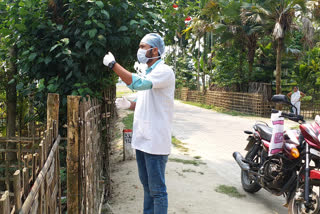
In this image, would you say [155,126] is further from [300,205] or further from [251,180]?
[251,180]

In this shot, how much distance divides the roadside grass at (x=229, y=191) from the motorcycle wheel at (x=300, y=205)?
3.68 ft

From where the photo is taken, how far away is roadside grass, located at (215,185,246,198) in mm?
4570

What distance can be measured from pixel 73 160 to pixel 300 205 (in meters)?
2.51

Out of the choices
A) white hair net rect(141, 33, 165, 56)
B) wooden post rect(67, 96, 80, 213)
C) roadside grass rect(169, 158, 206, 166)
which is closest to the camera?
wooden post rect(67, 96, 80, 213)

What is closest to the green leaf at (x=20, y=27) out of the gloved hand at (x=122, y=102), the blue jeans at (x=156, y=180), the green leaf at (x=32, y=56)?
the green leaf at (x=32, y=56)

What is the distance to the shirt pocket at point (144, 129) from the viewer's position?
2.80m

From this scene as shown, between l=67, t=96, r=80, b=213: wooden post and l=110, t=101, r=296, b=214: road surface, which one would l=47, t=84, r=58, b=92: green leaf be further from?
l=110, t=101, r=296, b=214: road surface

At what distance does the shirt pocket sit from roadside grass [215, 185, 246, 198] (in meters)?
2.34

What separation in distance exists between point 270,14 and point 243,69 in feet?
19.0

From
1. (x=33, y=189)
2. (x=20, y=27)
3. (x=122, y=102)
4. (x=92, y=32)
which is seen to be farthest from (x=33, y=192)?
(x=20, y=27)

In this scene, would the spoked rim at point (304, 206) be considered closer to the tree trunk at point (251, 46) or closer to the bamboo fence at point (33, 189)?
the bamboo fence at point (33, 189)

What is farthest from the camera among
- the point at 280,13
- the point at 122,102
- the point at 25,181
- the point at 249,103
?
the point at 249,103

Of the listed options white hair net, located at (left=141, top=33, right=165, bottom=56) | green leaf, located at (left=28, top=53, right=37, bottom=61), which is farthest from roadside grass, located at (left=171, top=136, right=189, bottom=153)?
white hair net, located at (left=141, top=33, right=165, bottom=56)

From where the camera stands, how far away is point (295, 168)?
12.1 feet
